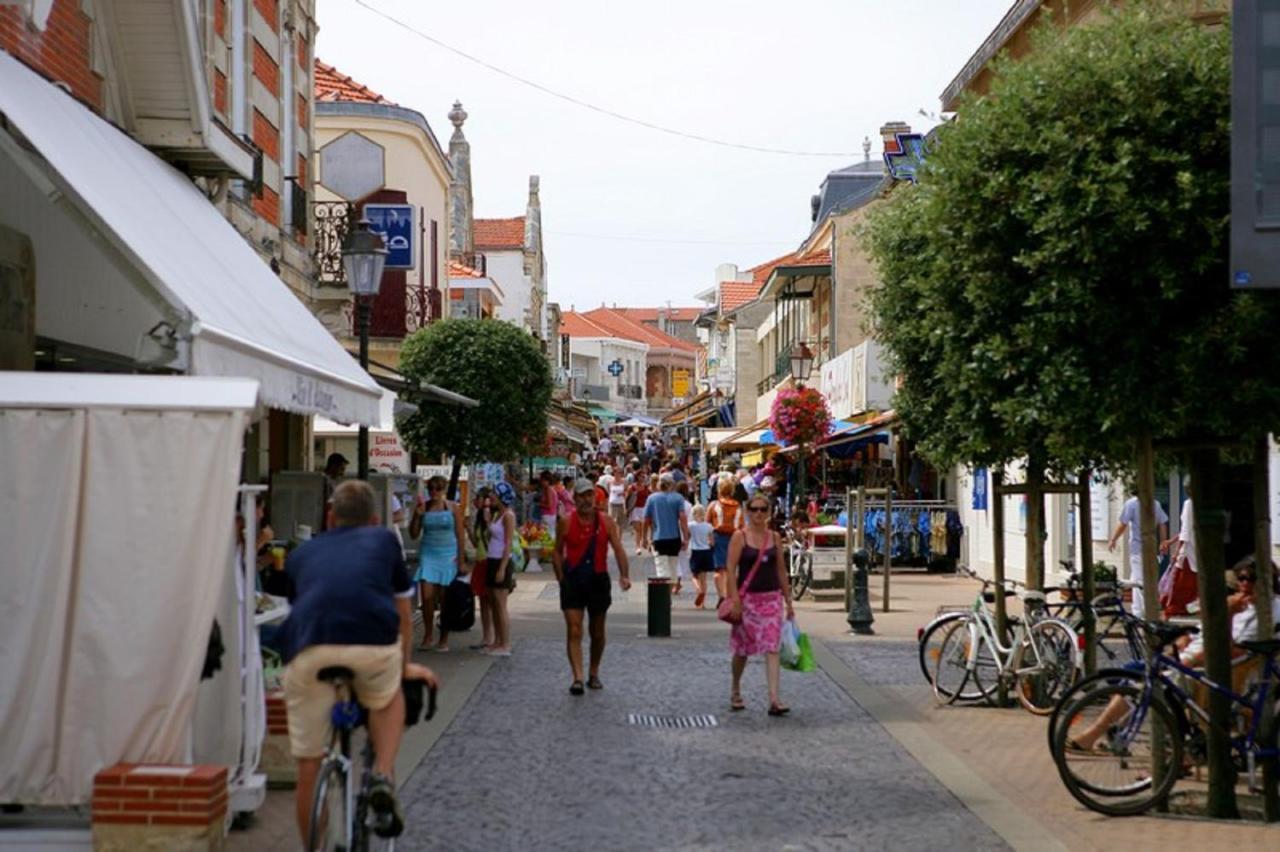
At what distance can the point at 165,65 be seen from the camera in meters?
13.4

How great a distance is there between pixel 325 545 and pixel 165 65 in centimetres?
761

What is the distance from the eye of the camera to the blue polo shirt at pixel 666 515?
76.2 ft

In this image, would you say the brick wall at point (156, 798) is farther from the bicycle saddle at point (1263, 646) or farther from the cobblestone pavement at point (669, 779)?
the bicycle saddle at point (1263, 646)

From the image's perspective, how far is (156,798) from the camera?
6.82 meters

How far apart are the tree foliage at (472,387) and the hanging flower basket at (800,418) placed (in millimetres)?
4409

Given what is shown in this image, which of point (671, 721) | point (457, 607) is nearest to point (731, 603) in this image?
point (671, 721)

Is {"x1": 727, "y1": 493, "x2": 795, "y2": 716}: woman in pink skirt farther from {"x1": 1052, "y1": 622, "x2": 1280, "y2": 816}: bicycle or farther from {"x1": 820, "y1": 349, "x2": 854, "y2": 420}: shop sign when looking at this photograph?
{"x1": 820, "y1": 349, "x2": 854, "y2": 420}: shop sign

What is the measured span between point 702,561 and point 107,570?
16.5m

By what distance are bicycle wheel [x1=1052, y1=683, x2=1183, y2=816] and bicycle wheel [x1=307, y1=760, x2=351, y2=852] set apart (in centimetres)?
417

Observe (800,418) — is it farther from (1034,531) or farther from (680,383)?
(680,383)

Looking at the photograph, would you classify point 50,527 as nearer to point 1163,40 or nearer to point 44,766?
point 44,766

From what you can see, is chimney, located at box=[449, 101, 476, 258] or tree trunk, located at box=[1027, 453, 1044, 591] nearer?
tree trunk, located at box=[1027, 453, 1044, 591]

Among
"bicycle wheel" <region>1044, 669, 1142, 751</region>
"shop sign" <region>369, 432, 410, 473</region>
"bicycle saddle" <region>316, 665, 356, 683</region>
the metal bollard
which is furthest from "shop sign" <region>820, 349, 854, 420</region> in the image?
"bicycle saddle" <region>316, 665, 356, 683</region>

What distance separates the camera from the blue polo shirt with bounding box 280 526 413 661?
6727 mm
